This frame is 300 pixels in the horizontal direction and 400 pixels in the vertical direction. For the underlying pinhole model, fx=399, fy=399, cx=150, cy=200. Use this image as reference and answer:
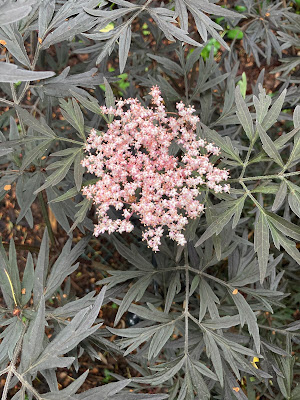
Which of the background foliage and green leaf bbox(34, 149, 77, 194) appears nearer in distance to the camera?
the background foliage

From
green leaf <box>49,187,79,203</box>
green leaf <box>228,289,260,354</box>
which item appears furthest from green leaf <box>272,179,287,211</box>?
green leaf <box>49,187,79,203</box>

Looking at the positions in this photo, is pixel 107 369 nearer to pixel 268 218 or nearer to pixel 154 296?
pixel 154 296

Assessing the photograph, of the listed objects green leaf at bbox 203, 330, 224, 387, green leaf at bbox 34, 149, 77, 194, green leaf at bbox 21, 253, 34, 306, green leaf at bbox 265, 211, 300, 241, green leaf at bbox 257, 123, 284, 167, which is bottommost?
green leaf at bbox 203, 330, 224, 387

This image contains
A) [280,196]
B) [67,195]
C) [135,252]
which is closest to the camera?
[280,196]

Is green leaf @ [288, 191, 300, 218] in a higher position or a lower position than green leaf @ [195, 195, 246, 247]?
higher

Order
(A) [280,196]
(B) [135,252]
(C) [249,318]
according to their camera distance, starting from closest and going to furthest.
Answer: (A) [280,196], (C) [249,318], (B) [135,252]

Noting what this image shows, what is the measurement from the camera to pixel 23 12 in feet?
2.13

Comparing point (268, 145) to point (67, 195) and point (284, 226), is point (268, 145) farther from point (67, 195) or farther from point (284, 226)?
point (67, 195)

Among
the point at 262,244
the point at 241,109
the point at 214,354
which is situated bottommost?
the point at 214,354

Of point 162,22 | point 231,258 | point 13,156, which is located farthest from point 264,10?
point 13,156

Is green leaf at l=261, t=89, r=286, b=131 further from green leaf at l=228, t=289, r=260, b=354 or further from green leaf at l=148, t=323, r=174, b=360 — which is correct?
green leaf at l=148, t=323, r=174, b=360

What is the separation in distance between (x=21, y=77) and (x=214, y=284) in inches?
45.3

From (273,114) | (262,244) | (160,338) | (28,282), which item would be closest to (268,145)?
(273,114)

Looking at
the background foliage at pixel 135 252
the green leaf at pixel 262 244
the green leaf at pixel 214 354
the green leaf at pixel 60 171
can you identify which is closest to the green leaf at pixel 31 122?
the background foliage at pixel 135 252
